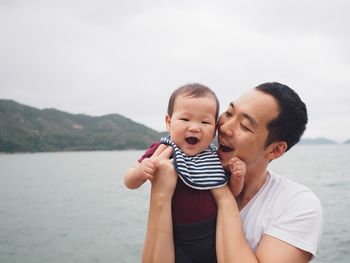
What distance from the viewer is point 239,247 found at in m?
2.25

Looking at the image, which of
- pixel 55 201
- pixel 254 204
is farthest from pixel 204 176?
pixel 55 201

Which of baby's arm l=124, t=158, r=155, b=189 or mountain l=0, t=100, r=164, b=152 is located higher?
baby's arm l=124, t=158, r=155, b=189

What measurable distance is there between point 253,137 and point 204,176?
421 millimetres

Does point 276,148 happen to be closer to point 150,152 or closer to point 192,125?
point 192,125

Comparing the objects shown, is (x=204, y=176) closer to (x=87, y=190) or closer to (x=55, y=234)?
(x=55, y=234)

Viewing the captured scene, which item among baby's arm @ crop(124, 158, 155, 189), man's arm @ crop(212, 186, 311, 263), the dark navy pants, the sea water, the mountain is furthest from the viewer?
the mountain

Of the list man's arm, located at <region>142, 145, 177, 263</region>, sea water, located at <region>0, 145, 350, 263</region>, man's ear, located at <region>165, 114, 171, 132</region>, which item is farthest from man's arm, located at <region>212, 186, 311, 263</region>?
sea water, located at <region>0, 145, 350, 263</region>

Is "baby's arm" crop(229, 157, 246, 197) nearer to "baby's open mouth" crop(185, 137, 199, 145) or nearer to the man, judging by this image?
the man

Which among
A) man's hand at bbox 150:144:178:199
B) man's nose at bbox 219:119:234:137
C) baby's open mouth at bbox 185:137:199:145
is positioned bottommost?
man's hand at bbox 150:144:178:199

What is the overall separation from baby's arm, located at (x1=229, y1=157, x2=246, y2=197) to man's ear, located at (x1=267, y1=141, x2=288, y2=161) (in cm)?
31

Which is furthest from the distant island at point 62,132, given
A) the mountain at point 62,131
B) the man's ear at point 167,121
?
the man's ear at point 167,121

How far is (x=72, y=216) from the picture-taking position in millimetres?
26641

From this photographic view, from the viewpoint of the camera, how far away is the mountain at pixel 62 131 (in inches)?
4972

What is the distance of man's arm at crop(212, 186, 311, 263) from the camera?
2.22 meters
